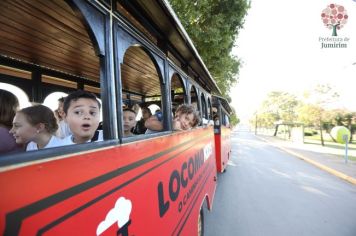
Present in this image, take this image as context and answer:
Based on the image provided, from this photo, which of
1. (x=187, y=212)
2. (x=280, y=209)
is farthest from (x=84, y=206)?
(x=280, y=209)

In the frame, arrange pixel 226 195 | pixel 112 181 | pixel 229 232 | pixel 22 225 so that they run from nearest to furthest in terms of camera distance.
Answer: pixel 22 225 → pixel 112 181 → pixel 229 232 → pixel 226 195

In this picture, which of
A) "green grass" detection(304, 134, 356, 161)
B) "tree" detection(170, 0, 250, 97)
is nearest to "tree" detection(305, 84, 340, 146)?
"green grass" detection(304, 134, 356, 161)

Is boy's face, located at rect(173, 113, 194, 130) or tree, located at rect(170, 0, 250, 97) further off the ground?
tree, located at rect(170, 0, 250, 97)

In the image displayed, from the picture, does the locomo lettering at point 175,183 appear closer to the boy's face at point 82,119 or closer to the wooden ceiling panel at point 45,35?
Answer: the boy's face at point 82,119

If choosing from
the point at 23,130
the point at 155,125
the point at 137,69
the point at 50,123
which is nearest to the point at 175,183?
the point at 155,125

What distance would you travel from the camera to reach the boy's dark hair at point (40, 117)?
176 cm

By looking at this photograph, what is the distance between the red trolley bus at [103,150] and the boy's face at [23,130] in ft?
1.95

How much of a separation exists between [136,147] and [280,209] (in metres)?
5.12

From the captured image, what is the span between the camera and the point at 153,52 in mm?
2250

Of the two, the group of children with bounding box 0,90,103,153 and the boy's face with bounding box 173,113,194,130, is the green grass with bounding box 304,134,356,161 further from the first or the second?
the group of children with bounding box 0,90,103,153

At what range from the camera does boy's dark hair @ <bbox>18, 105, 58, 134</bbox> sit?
176 cm

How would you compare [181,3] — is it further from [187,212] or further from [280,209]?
[187,212]

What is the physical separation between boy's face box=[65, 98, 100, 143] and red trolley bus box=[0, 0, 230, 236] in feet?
0.99

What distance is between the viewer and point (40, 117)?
1785 millimetres
